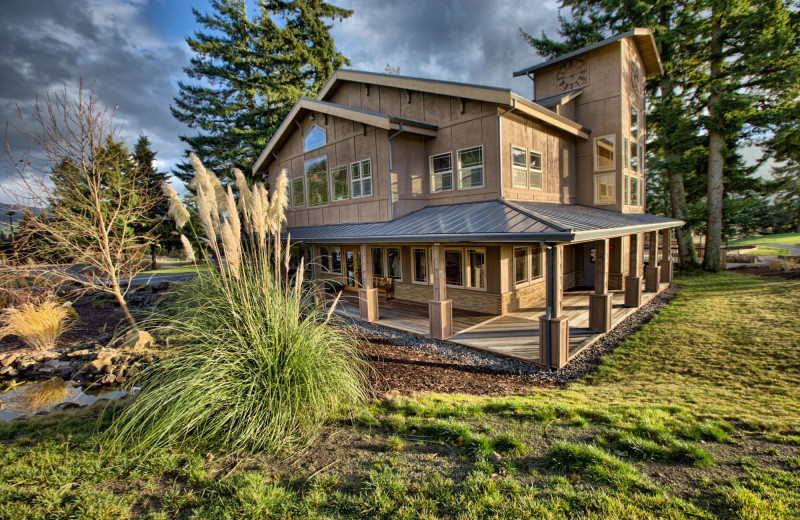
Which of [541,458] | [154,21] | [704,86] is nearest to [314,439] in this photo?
[541,458]

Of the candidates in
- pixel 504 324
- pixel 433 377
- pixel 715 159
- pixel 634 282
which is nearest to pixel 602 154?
pixel 634 282

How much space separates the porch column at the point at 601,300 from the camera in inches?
319

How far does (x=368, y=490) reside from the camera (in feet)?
9.16

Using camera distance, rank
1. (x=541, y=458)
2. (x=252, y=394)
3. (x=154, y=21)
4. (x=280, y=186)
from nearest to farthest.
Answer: (x=541, y=458)
(x=252, y=394)
(x=280, y=186)
(x=154, y=21)

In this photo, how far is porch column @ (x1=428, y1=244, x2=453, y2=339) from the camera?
317 inches

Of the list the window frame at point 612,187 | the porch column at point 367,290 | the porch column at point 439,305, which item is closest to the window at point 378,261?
the porch column at point 367,290

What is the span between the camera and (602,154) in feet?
42.9

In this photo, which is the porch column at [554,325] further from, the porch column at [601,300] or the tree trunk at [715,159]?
the tree trunk at [715,159]

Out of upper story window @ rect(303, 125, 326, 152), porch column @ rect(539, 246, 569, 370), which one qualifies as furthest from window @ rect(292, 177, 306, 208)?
porch column @ rect(539, 246, 569, 370)

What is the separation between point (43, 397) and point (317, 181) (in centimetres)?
1077

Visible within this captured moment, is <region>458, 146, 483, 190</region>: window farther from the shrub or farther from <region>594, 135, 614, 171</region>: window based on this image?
the shrub

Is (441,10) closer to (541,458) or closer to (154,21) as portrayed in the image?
(154,21)

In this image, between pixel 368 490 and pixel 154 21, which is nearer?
pixel 368 490

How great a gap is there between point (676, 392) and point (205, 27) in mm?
31068
